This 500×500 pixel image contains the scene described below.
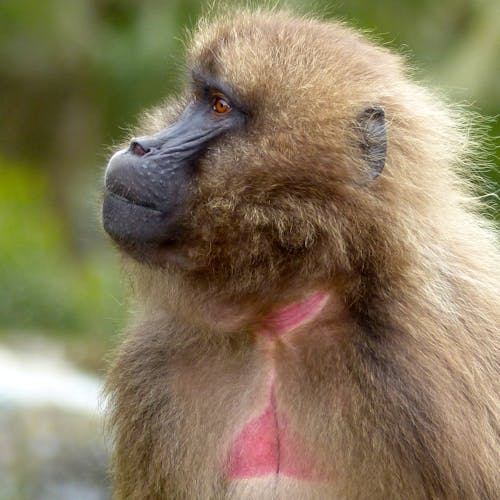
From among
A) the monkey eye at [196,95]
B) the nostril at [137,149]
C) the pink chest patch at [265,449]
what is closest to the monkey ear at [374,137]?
the monkey eye at [196,95]

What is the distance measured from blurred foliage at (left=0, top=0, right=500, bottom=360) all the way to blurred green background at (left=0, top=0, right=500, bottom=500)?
0.02 metres

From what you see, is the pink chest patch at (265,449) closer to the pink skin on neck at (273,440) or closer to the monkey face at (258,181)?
the pink skin on neck at (273,440)

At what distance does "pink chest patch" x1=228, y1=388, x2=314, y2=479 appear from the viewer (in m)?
4.09

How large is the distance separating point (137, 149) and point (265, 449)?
1.05 m

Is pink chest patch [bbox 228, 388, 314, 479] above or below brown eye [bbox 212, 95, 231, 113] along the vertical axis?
below

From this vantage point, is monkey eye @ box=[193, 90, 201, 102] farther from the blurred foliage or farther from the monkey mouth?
the blurred foliage

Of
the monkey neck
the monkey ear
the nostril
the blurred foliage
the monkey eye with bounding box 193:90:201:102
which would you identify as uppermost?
the monkey ear

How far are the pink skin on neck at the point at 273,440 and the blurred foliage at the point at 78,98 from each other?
5.78 m

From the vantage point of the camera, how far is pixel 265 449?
4141 millimetres

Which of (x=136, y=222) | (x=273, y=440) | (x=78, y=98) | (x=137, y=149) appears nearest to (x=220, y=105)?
(x=137, y=149)

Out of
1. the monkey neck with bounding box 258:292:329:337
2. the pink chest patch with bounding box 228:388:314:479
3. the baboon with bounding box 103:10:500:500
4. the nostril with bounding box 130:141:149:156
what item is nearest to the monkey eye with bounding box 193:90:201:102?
the baboon with bounding box 103:10:500:500

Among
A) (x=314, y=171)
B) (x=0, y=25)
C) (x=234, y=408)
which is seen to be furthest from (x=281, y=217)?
(x=0, y=25)

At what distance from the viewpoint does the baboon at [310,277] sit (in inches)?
154

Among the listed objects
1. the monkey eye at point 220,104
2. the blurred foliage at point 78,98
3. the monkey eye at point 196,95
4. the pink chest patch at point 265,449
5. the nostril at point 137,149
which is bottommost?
the blurred foliage at point 78,98
